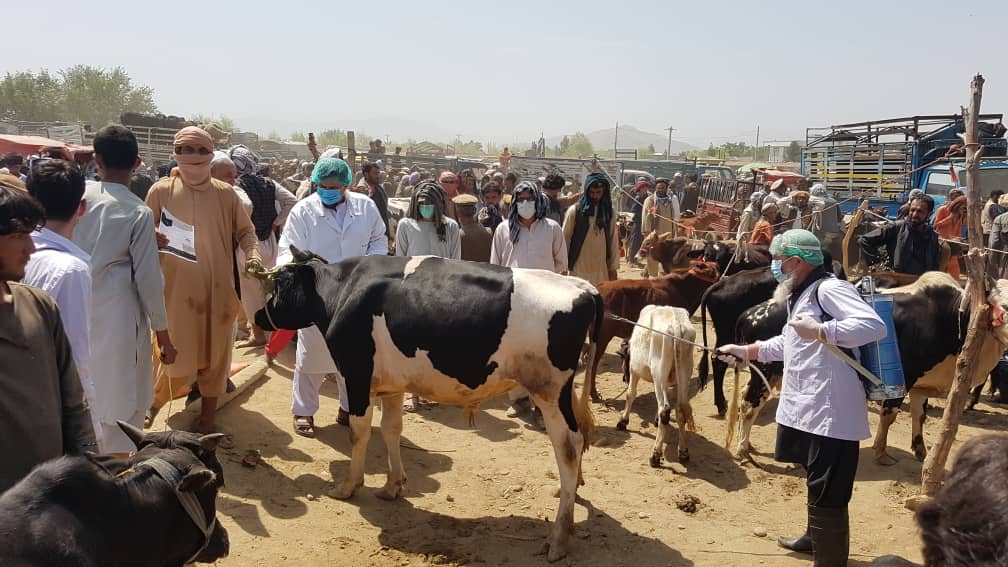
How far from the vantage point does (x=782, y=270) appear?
4.72m

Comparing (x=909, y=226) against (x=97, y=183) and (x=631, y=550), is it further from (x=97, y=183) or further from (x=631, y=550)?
(x=97, y=183)

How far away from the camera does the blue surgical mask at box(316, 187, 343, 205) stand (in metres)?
6.34

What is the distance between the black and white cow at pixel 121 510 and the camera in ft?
6.43

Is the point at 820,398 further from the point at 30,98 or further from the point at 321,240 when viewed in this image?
the point at 30,98

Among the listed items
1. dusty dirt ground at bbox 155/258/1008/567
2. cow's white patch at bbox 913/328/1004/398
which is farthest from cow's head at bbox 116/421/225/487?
cow's white patch at bbox 913/328/1004/398

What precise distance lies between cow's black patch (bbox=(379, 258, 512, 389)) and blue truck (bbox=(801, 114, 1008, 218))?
42.5ft

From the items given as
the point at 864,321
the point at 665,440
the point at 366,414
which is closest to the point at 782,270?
the point at 864,321

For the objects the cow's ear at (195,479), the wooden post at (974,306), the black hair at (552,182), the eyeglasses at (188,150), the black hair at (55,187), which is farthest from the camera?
the black hair at (552,182)

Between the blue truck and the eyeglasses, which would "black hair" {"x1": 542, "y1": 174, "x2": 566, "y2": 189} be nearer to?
the eyeglasses

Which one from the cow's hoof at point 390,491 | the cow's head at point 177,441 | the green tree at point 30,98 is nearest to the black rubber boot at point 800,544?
the cow's hoof at point 390,491

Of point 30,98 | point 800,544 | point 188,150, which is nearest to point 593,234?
point 800,544

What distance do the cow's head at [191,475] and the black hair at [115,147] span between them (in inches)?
99.0

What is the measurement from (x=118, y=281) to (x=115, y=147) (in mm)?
775

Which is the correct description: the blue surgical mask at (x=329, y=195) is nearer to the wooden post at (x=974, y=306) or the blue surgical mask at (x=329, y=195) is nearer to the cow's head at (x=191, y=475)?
the cow's head at (x=191, y=475)
